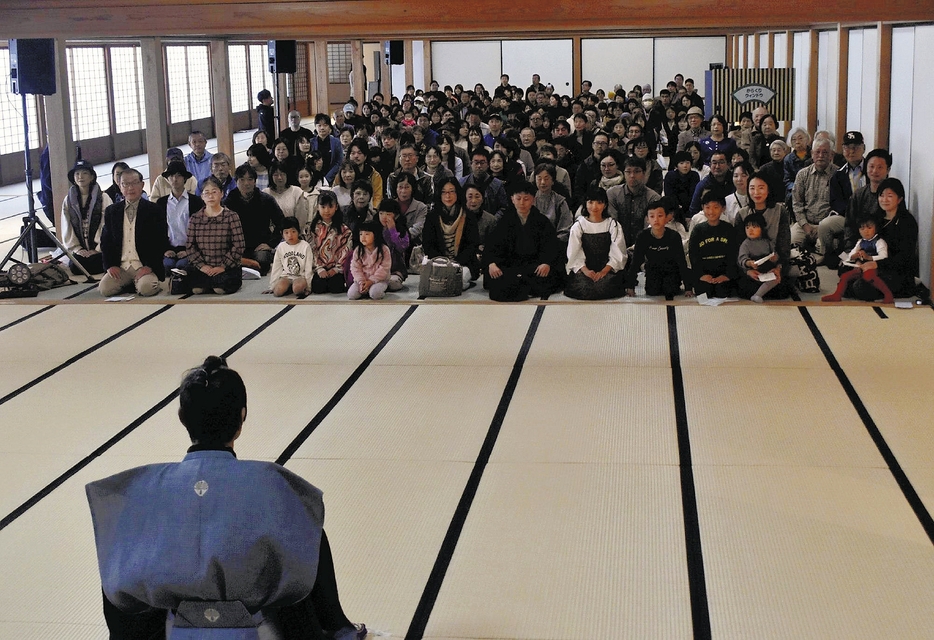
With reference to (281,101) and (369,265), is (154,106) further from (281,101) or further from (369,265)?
(369,265)

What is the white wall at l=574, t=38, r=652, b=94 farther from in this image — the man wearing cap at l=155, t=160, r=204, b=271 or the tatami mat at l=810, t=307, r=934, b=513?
the tatami mat at l=810, t=307, r=934, b=513

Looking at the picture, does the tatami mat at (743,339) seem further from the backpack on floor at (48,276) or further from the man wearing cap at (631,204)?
the backpack on floor at (48,276)

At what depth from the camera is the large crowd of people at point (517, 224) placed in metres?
9.09

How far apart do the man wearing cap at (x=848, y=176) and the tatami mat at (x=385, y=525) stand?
609cm

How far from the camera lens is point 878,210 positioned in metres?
9.20

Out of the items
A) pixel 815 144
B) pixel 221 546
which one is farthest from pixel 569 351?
pixel 221 546

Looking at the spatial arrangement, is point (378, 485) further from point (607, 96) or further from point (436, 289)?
point (607, 96)

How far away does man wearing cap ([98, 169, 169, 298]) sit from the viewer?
9.88 metres

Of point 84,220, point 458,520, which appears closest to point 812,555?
point 458,520

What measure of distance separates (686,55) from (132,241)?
73.3 feet

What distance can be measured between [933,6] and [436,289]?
4.26 metres

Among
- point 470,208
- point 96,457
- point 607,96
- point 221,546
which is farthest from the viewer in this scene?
point 607,96

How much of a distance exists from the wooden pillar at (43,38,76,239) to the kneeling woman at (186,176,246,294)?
3.22m

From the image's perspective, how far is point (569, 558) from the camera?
4.63m
